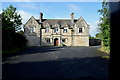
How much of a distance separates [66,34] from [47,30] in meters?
5.38

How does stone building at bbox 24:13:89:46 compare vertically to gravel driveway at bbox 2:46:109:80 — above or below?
above

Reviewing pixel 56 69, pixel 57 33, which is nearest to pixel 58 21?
pixel 57 33

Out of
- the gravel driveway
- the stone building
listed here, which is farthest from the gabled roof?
the gravel driveway

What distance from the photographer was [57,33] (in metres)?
40.0

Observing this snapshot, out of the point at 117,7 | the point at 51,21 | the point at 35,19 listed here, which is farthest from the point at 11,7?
the point at 117,7

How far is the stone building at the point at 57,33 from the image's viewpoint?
1559 inches

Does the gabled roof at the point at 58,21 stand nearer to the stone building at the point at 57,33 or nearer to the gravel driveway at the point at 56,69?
the stone building at the point at 57,33

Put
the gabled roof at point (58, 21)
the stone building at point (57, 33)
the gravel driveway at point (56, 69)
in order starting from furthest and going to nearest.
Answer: the gabled roof at point (58, 21)
the stone building at point (57, 33)
the gravel driveway at point (56, 69)

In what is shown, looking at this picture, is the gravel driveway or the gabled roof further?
the gabled roof

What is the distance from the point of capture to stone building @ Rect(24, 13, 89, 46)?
3959 cm

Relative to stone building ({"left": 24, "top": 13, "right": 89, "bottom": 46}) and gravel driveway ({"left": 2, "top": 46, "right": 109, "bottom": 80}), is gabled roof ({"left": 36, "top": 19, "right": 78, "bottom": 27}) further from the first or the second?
gravel driveway ({"left": 2, "top": 46, "right": 109, "bottom": 80})

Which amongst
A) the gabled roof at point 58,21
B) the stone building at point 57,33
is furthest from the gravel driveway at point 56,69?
the gabled roof at point 58,21

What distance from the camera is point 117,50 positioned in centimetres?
339

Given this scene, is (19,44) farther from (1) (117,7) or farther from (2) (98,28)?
(1) (117,7)
